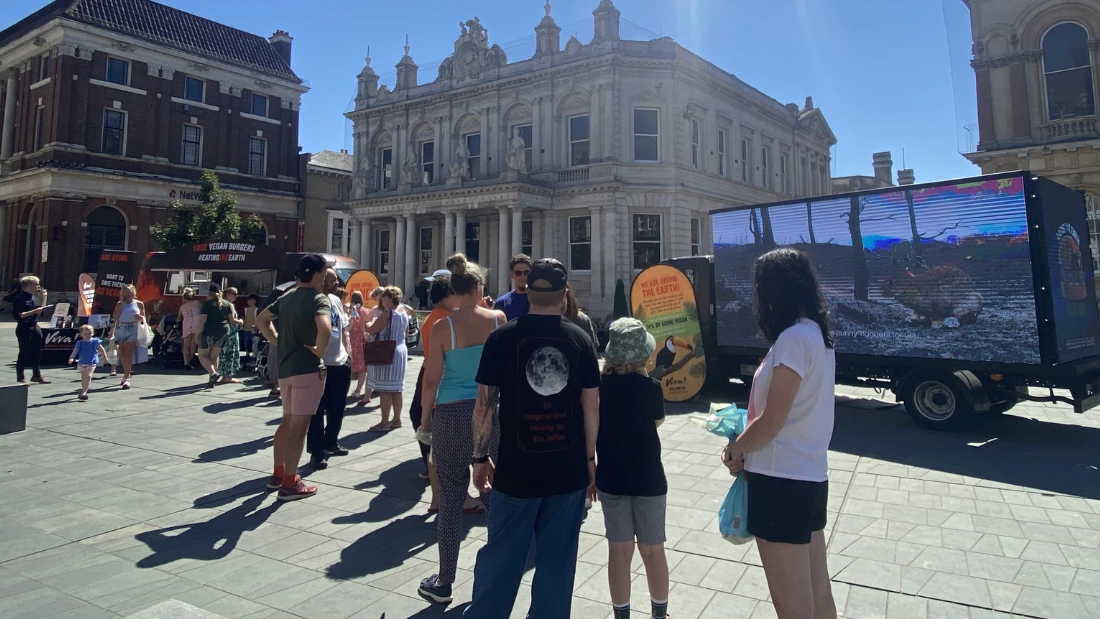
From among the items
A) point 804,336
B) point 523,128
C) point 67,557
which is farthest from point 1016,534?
point 523,128

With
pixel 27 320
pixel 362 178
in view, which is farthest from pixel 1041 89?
pixel 362 178

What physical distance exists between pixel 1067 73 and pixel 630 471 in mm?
Result: 22982

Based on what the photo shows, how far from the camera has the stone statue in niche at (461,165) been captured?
28.6 metres

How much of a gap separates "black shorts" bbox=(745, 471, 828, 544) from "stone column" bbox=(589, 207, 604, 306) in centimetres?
2352

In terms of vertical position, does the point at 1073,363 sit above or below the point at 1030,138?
below

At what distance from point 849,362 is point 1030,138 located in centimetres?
1525

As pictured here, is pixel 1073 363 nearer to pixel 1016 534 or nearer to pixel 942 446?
pixel 942 446

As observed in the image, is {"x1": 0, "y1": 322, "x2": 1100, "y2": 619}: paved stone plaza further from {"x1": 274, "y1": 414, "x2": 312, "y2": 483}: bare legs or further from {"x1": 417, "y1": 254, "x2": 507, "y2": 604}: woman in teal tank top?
{"x1": 417, "y1": 254, "x2": 507, "y2": 604}: woman in teal tank top

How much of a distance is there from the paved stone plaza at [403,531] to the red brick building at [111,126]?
99.4 feet

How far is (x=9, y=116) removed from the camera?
34.7 meters

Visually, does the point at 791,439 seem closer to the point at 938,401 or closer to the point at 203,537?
the point at 203,537

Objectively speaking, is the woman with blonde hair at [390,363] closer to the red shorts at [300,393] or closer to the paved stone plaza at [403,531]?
the paved stone plaza at [403,531]

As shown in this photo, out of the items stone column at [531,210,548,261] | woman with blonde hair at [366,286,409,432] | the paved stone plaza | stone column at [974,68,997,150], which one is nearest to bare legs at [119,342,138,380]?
the paved stone plaza

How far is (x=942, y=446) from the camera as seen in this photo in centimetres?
766
